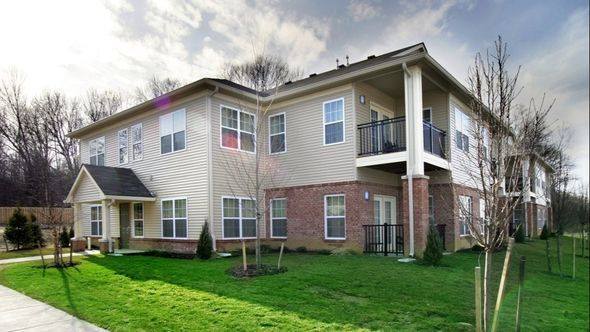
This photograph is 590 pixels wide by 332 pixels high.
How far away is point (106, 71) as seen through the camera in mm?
14156

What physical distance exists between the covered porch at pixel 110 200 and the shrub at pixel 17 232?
312 cm

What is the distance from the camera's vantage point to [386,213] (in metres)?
15.5

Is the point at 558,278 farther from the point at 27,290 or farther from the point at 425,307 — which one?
the point at 27,290

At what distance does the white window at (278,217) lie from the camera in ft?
52.2

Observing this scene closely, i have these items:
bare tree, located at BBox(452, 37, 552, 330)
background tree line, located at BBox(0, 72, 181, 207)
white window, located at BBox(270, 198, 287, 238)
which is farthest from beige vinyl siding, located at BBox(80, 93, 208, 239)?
background tree line, located at BBox(0, 72, 181, 207)

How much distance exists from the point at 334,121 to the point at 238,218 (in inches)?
199

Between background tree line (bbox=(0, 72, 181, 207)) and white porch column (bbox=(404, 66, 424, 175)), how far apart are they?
29.3 m

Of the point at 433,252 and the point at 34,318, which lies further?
the point at 433,252

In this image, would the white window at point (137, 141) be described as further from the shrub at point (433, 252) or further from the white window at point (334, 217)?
the shrub at point (433, 252)

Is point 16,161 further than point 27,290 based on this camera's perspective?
Yes

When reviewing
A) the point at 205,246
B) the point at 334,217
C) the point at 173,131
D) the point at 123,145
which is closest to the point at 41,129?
the point at 123,145

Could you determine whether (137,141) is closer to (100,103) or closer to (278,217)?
(278,217)

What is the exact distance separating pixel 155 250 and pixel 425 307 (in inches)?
470

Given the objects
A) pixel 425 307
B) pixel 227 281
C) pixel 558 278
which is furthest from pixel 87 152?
pixel 558 278
